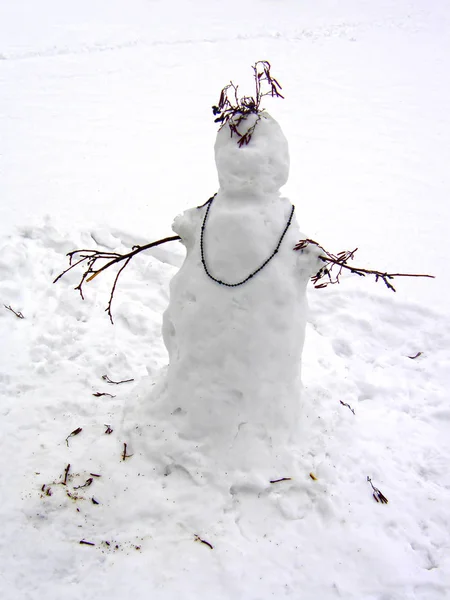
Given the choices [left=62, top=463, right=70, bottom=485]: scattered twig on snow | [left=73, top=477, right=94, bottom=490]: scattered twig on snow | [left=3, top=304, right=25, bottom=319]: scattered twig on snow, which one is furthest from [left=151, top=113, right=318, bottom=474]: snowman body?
[left=3, top=304, right=25, bottom=319]: scattered twig on snow

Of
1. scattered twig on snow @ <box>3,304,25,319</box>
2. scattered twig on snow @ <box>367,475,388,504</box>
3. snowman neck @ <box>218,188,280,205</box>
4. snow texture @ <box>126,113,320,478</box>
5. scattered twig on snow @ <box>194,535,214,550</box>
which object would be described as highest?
snowman neck @ <box>218,188,280,205</box>

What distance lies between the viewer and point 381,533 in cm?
285

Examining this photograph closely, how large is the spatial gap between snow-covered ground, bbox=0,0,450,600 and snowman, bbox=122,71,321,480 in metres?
0.21

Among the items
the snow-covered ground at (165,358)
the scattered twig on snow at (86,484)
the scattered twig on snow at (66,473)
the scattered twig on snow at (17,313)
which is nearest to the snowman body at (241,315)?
the snow-covered ground at (165,358)

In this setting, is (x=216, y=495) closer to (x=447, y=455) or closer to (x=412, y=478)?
(x=412, y=478)

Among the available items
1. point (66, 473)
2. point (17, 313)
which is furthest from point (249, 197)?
point (17, 313)

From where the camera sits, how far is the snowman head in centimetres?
252

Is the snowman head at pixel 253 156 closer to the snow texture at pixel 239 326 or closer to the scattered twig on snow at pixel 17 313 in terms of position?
the snow texture at pixel 239 326

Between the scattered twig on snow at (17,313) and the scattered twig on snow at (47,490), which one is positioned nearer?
the scattered twig on snow at (47,490)

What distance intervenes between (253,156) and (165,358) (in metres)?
2.14

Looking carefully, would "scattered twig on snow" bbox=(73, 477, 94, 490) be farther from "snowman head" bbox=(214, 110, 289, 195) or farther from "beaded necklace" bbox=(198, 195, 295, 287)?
"snowman head" bbox=(214, 110, 289, 195)

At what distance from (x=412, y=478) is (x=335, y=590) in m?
0.99

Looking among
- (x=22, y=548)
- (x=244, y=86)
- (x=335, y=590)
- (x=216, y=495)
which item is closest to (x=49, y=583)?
(x=22, y=548)

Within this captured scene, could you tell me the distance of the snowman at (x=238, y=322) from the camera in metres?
2.61
